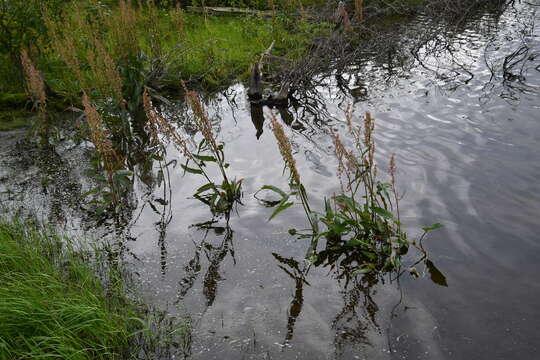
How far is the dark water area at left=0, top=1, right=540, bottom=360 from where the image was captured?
4.16 metres

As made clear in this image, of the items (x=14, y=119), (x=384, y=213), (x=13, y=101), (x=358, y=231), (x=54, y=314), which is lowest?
(x=14, y=119)

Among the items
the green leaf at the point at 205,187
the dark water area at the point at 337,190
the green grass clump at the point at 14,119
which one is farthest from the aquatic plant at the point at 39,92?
the green leaf at the point at 205,187

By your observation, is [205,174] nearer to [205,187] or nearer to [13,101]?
[205,187]

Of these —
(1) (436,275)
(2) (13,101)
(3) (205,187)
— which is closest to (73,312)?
(3) (205,187)

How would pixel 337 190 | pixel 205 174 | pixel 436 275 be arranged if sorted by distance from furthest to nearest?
pixel 337 190, pixel 205 174, pixel 436 275

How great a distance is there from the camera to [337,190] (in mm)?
6496

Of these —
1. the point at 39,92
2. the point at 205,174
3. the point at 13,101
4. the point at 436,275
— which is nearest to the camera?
the point at 436,275

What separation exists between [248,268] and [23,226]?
2441 mm

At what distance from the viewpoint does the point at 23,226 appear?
5.66 meters

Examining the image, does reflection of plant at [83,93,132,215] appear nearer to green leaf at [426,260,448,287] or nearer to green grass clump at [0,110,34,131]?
green grass clump at [0,110,34,131]

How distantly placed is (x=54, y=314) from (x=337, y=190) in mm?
3636

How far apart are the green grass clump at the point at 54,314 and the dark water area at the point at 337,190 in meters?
0.53

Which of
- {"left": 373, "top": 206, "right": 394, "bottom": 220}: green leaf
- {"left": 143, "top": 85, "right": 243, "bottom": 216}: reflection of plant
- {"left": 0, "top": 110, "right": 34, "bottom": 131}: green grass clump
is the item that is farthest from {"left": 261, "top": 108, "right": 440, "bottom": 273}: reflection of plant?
{"left": 0, "top": 110, "right": 34, "bottom": 131}: green grass clump

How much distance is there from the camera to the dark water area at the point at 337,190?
4164mm
